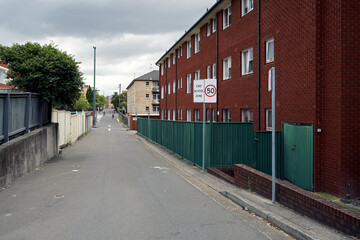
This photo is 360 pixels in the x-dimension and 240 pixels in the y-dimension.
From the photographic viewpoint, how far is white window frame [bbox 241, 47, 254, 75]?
51.5 feet

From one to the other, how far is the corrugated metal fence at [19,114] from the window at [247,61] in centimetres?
969

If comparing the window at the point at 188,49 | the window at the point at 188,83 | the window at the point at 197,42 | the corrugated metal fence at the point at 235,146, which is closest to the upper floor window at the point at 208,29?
the window at the point at 197,42

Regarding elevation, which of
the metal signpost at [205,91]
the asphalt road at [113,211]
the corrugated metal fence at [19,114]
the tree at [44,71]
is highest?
the tree at [44,71]

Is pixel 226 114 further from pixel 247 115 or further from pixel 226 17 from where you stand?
pixel 226 17

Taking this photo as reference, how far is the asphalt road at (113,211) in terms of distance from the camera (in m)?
5.52

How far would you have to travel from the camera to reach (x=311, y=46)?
31.3 ft

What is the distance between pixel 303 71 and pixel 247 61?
6.21 meters

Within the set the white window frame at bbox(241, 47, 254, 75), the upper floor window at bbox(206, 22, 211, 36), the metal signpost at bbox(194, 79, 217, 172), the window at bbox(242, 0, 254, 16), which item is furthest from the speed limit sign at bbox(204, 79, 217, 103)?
the upper floor window at bbox(206, 22, 211, 36)

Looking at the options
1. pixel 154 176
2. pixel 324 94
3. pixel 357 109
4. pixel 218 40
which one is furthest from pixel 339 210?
pixel 218 40

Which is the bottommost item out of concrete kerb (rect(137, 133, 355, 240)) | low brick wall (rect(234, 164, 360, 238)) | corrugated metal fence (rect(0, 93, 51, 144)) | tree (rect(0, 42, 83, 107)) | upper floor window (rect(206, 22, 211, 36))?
concrete kerb (rect(137, 133, 355, 240))

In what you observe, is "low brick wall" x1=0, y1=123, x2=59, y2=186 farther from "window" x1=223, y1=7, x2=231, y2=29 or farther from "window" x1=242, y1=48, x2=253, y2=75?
"window" x1=223, y1=7, x2=231, y2=29

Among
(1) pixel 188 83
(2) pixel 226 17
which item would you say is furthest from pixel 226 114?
(1) pixel 188 83

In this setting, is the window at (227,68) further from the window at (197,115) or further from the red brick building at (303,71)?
the window at (197,115)

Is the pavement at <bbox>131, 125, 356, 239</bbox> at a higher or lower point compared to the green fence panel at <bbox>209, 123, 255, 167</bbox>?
lower
